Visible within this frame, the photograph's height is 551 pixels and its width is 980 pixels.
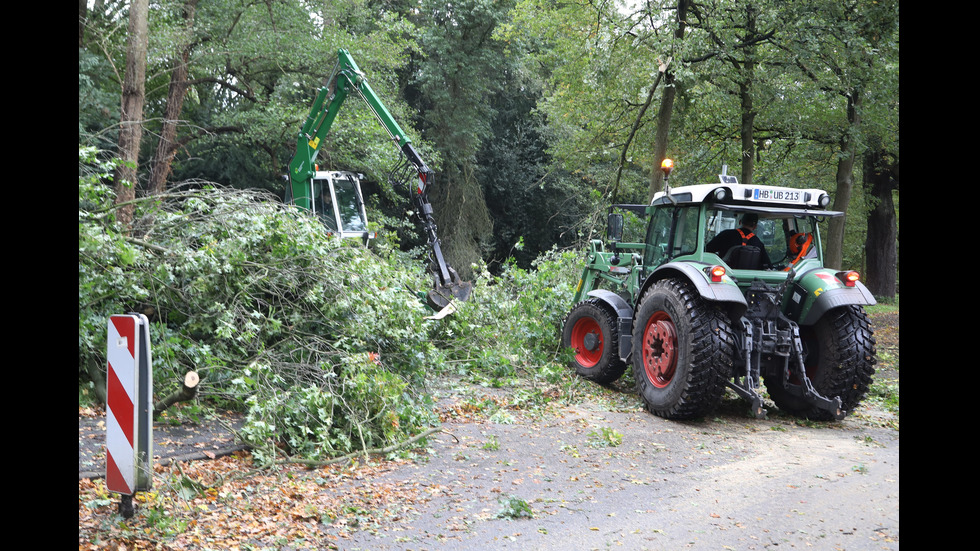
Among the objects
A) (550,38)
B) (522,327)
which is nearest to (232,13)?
(550,38)

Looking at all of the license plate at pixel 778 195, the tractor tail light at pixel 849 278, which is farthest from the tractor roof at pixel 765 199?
the tractor tail light at pixel 849 278

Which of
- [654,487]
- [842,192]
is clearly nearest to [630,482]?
[654,487]

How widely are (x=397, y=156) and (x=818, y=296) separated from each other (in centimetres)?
1321

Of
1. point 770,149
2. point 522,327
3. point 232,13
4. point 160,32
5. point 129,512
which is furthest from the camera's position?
point 770,149

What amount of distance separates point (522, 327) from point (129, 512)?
673 cm

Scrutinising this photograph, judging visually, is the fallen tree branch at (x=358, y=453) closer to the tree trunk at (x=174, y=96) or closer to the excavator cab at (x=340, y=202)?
the excavator cab at (x=340, y=202)

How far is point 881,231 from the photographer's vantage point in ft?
76.3

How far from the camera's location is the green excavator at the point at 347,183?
11172 mm

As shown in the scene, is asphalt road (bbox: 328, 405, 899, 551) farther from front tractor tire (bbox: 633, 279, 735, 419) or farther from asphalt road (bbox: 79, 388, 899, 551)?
front tractor tire (bbox: 633, 279, 735, 419)

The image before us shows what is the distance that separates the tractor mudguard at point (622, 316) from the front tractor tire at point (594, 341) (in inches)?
5.3

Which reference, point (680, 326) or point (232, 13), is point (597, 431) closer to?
point (680, 326)

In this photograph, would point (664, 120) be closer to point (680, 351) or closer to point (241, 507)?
point (680, 351)

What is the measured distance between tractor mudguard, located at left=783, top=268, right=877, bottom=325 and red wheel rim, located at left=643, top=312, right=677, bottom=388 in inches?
50.1

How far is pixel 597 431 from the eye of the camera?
280 inches
